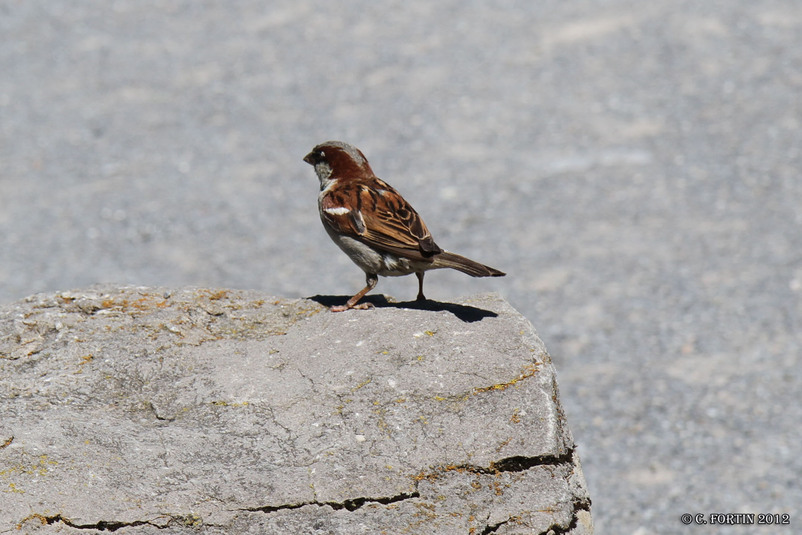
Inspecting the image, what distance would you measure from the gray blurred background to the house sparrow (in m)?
3.05

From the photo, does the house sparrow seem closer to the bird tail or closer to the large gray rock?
the bird tail

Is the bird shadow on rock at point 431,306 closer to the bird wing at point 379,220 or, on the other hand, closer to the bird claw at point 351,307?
the bird claw at point 351,307

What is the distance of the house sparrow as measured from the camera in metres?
4.43

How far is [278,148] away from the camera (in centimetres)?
1131

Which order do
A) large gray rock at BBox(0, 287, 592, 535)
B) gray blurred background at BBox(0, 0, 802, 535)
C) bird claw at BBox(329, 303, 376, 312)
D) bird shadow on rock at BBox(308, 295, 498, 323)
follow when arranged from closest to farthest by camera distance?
large gray rock at BBox(0, 287, 592, 535)
bird shadow on rock at BBox(308, 295, 498, 323)
bird claw at BBox(329, 303, 376, 312)
gray blurred background at BBox(0, 0, 802, 535)

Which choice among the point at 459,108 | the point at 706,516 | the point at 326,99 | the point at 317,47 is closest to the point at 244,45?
the point at 317,47

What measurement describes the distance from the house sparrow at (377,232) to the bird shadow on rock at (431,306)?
80mm

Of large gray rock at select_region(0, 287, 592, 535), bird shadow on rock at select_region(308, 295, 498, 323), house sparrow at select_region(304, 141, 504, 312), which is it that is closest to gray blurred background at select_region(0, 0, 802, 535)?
bird shadow on rock at select_region(308, 295, 498, 323)

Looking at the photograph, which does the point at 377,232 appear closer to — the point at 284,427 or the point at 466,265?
the point at 466,265

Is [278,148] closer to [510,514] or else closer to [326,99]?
[326,99]

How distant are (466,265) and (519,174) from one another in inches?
258

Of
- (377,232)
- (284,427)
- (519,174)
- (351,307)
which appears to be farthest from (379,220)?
(519,174)

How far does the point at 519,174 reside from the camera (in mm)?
10703

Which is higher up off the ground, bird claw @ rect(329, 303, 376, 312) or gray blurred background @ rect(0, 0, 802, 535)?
gray blurred background @ rect(0, 0, 802, 535)
